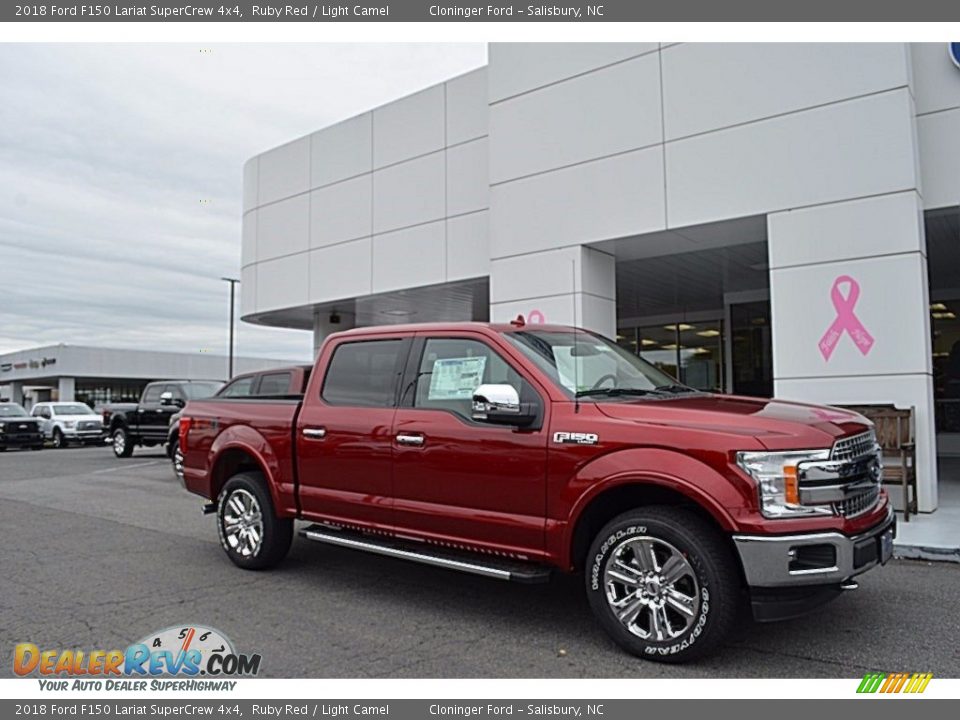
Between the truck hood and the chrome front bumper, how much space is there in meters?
0.48

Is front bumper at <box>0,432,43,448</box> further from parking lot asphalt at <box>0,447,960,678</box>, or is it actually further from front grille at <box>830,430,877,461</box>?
front grille at <box>830,430,877,461</box>

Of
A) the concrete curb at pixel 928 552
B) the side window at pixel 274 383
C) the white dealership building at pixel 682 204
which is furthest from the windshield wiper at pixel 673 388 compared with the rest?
the white dealership building at pixel 682 204

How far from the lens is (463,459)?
502 cm

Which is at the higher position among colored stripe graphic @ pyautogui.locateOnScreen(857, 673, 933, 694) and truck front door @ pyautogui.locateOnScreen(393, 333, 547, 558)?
truck front door @ pyautogui.locateOnScreen(393, 333, 547, 558)

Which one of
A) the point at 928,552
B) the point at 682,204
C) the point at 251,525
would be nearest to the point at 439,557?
the point at 251,525

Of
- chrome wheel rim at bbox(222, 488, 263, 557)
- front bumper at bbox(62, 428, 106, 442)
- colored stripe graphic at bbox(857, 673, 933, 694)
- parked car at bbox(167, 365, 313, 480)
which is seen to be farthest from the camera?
front bumper at bbox(62, 428, 106, 442)

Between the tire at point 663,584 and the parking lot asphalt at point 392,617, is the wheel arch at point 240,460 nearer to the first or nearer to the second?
the parking lot asphalt at point 392,617

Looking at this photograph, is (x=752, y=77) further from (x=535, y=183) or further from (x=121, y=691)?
(x=121, y=691)

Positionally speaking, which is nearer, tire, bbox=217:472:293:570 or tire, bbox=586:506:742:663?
tire, bbox=586:506:742:663

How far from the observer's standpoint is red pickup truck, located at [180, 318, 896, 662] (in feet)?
13.1

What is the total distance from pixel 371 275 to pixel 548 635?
12.1m

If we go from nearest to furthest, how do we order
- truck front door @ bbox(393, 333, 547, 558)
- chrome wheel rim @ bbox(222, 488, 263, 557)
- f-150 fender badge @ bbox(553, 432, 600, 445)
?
f-150 fender badge @ bbox(553, 432, 600, 445) → truck front door @ bbox(393, 333, 547, 558) → chrome wheel rim @ bbox(222, 488, 263, 557)

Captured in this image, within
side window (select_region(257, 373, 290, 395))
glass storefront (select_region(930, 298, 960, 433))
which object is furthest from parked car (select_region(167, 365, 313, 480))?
glass storefront (select_region(930, 298, 960, 433))

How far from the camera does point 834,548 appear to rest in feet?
12.9
